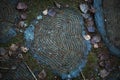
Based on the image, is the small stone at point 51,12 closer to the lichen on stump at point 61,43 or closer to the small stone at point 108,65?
the lichen on stump at point 61,43

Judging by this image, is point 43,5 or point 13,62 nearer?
point 13,62

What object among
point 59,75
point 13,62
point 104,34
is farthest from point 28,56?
point 104,34

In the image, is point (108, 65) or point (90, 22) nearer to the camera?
point (108, 65)

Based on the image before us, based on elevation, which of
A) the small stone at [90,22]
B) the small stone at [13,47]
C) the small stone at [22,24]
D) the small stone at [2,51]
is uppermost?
the small stone at [22,24]

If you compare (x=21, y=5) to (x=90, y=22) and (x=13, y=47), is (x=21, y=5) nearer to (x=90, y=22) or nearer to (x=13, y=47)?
Answer: (x=13, y=47)

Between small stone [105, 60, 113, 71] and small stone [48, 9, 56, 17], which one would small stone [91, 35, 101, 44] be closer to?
small stone [105, 60, 113, 71]

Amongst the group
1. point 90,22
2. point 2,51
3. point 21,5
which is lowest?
point 2,51

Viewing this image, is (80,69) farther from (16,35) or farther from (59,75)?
(16,35)

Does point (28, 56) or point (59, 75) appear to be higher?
point (28, 56)

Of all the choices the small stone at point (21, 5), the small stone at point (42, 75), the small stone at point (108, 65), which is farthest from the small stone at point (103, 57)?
the small stone at point (21, 5)

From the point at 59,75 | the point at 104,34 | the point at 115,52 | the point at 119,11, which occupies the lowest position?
the point at 59,75

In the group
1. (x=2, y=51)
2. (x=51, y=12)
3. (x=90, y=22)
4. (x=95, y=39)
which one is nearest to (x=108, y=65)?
(x=95, y=39)
